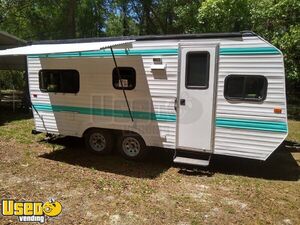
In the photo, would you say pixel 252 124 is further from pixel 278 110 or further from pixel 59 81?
pixel 59 81

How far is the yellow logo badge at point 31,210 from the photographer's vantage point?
493 centimetres

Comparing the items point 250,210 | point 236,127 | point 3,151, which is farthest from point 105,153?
point 250,210

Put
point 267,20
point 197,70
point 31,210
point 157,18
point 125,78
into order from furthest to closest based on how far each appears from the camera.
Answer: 1. point 157,18
2. point 267,20
3. point 125,78
4. point 197,70
5. point 31,210

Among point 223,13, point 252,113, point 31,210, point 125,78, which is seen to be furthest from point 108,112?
point 223,13

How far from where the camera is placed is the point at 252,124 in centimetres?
632

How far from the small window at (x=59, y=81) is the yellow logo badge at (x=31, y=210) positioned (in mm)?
3273

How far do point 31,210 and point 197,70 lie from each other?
4.00 meters

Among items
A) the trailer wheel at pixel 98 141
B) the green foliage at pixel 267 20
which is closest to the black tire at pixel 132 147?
the trailer wheel at pixel 98 141

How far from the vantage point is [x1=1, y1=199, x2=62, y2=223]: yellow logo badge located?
4930mm

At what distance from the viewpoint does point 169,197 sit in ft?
18.5

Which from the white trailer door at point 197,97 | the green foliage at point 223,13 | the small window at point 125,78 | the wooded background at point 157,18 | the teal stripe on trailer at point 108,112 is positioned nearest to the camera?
the white trailer door at point 197,97

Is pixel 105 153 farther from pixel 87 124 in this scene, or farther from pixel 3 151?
pixel 3 151

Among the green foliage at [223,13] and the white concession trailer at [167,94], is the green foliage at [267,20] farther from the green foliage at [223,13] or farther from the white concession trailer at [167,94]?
the white concession trailer at [167,94]

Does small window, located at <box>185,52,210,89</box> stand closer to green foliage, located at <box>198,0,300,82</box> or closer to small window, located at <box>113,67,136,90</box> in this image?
small window, located at <box>113,67,136,90</box>
